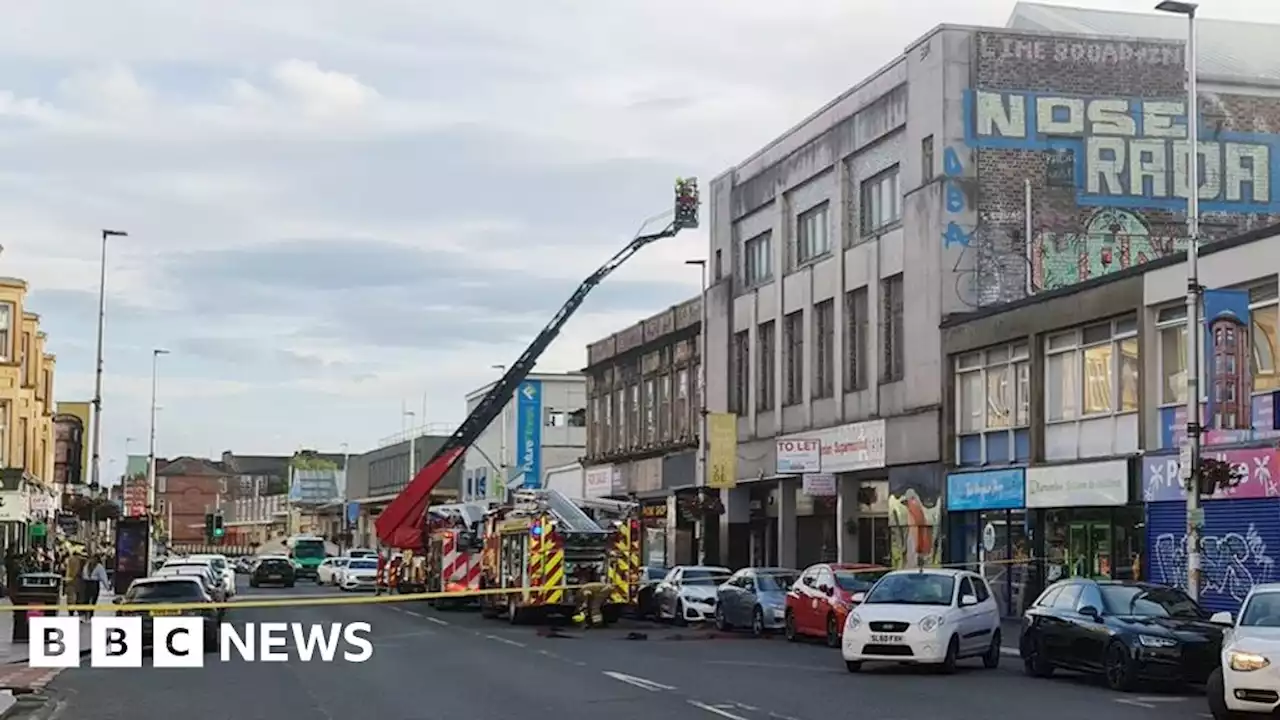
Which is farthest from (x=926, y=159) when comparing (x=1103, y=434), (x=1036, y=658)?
(x=1036, y=658)

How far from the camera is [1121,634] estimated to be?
A: 2164 cm

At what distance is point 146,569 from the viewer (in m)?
51.0

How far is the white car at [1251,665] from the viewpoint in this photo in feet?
55.1

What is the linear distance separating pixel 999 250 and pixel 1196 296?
14200 mm

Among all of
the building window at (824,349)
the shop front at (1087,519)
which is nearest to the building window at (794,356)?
the building window at (824,349)

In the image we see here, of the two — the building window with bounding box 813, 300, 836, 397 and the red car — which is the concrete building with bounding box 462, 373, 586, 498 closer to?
the building window with bounding box 813, 300, 836, 397

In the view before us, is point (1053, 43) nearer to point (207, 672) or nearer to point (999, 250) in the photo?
point (999, 250)

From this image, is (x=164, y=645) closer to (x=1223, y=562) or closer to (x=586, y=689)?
(x=586, y=689)

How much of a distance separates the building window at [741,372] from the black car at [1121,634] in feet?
108

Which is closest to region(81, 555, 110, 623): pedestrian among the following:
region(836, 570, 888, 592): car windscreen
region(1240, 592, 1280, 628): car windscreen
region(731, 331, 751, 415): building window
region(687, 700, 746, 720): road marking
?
region(836, 570, 888, 592): car windscreen

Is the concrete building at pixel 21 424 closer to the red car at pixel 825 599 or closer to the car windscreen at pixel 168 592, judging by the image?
the car windscreen at pixel 168 592

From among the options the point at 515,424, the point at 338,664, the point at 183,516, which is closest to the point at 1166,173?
the point at 338,664

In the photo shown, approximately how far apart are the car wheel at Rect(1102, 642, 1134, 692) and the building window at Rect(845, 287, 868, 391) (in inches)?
1026

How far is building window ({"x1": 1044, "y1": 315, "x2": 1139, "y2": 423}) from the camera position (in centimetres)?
Result: 3588
